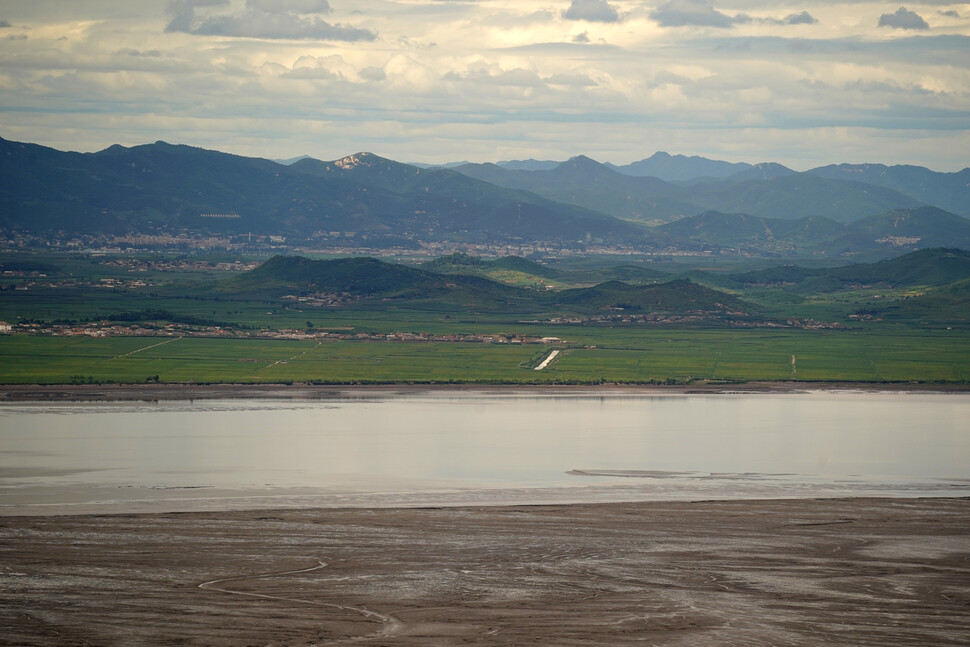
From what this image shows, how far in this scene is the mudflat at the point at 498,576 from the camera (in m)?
35.5

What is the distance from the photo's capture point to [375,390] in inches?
3844

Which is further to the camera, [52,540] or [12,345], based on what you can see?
[12,345]

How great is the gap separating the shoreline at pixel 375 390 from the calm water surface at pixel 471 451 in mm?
3261

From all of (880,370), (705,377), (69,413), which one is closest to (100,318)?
(69,413)

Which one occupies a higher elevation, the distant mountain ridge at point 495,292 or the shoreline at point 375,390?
the distant mountain ridge at point 495,292

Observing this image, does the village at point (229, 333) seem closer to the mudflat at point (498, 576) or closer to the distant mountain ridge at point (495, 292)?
the distant mountain ridge at point (495, 292)

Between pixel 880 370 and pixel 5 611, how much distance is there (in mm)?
92670

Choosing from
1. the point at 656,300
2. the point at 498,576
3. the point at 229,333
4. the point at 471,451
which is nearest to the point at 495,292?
the point at 656,300

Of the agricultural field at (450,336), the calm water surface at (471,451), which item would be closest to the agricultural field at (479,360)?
the agricultural field at (450,336)

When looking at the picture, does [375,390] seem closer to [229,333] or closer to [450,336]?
[450,336]

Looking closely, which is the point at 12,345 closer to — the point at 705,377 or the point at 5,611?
the point at 705,377

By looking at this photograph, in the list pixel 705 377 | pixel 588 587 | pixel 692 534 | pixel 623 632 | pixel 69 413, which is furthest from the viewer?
pixel 705 377

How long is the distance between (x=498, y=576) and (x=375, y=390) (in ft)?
187

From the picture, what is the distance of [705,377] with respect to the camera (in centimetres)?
10781
